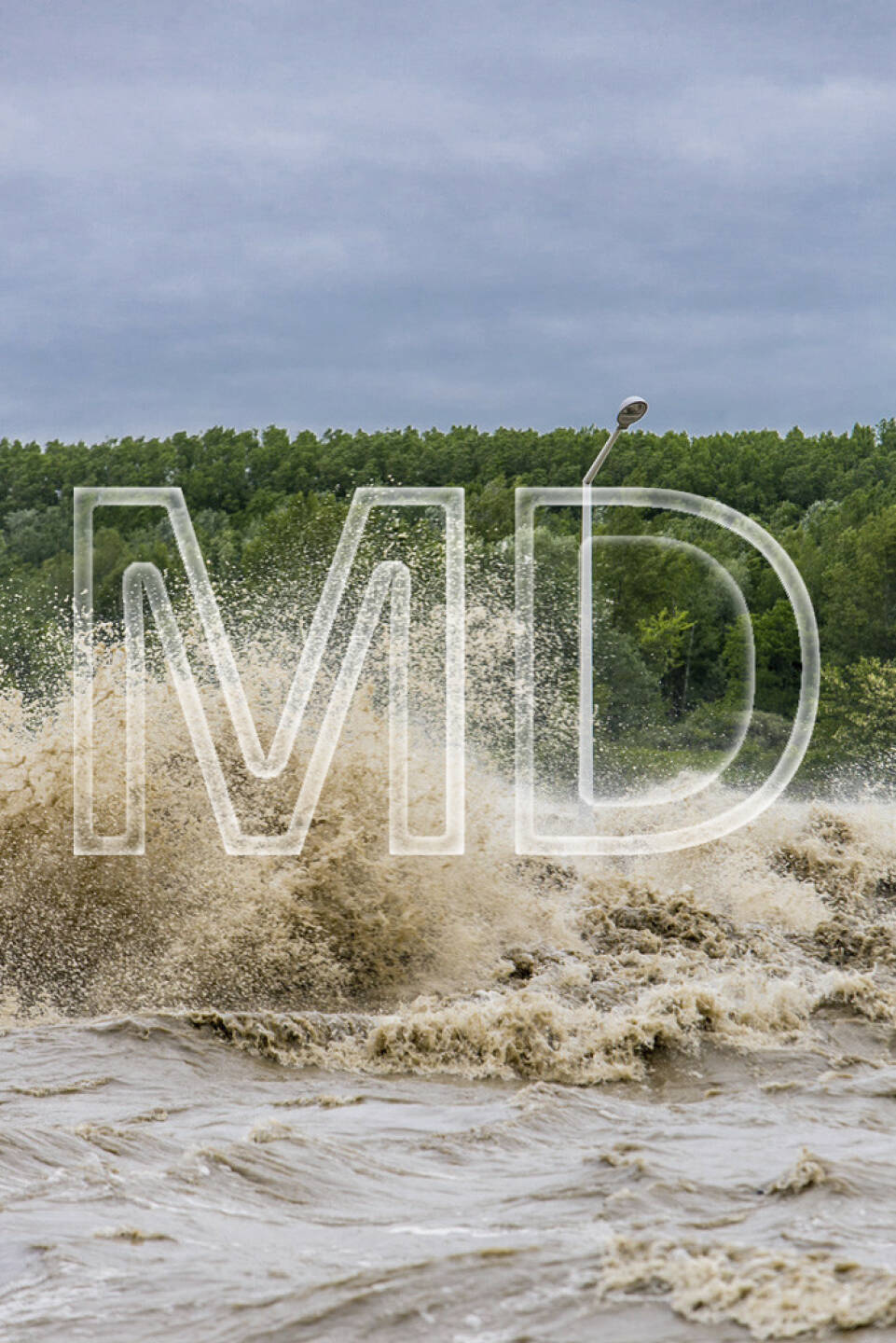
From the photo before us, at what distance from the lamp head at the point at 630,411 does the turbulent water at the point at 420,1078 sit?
16.7 feet

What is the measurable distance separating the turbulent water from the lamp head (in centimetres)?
509

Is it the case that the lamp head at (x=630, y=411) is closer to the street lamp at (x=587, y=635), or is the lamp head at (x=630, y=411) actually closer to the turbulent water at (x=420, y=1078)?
the street lamp at (x=587, y=635)

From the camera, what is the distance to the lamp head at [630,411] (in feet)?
49.0

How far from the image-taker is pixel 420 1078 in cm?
693

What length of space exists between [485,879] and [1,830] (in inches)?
151

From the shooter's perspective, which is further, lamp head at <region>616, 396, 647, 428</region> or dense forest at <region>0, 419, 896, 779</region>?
dense forest at <region>0, 419, 896, 779</region>

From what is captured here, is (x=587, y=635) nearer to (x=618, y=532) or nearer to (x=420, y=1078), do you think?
(x=420, y=1078)

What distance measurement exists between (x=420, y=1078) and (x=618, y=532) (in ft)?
120

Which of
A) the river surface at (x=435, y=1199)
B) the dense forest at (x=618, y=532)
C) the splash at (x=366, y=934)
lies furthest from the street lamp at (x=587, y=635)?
the river surface at (x=435, y=1199)

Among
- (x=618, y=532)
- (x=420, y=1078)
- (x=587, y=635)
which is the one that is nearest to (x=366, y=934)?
(x=420, y=1078)

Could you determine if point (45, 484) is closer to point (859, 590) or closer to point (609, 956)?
point (859, 590)

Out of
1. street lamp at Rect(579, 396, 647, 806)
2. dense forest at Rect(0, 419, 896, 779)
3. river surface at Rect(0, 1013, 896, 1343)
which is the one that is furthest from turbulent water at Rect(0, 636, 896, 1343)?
dense forest at Rect(0, 419, 896, 779)

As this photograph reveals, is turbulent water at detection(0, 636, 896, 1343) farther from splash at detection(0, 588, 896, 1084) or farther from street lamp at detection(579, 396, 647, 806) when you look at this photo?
street lamp at detection(579, 396, 647, 806)

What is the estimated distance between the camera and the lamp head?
49.0ft
